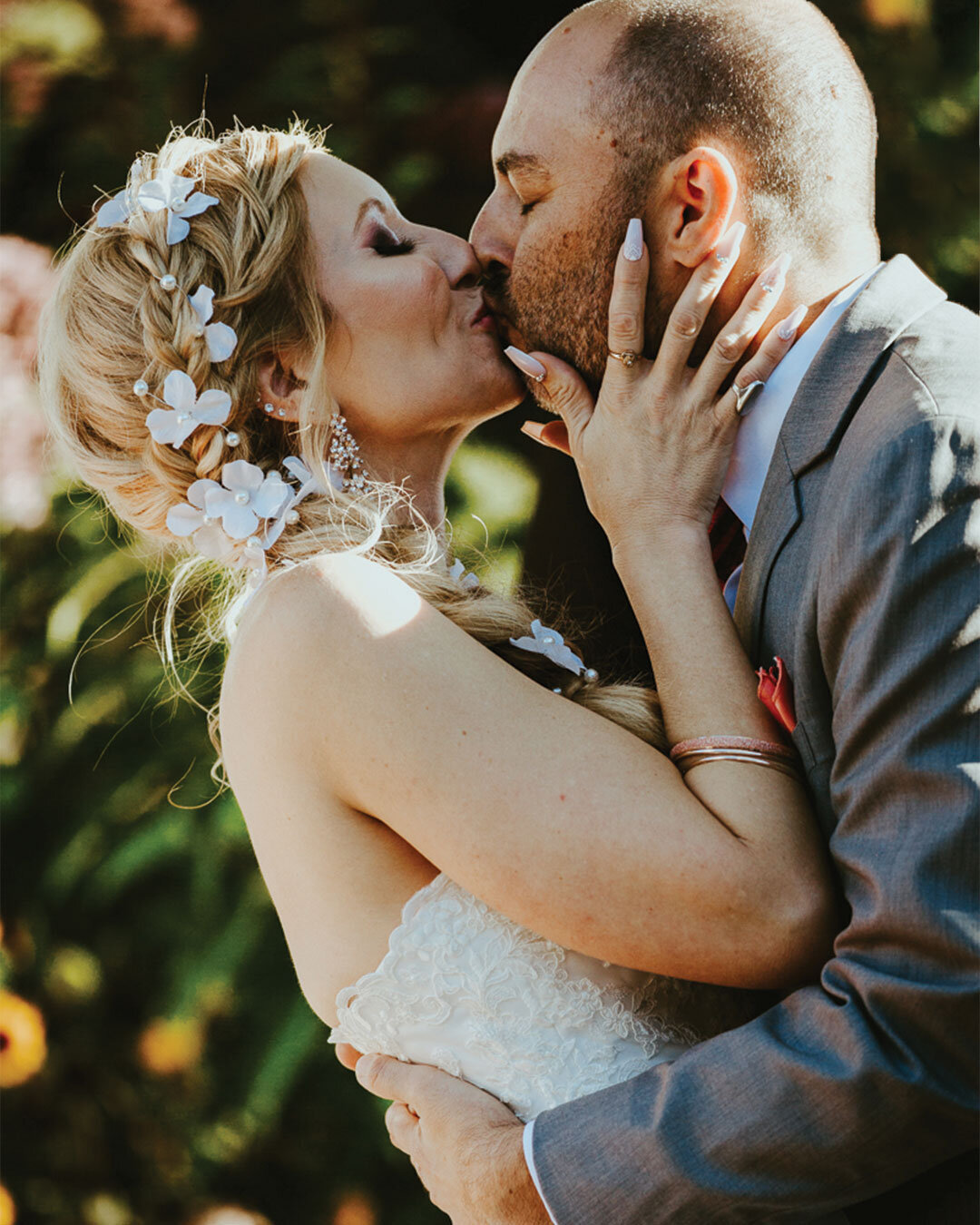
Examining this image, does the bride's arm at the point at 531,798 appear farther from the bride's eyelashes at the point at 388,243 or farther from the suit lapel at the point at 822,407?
the bride's eyelashes at the point at 388,243

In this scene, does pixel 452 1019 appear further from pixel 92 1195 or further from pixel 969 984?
pixel 92 1195

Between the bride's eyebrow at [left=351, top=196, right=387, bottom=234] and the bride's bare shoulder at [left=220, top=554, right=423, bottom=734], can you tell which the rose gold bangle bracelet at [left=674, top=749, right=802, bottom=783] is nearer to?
the bride's bare shoulder at [left=220, top=554, right=423, bottom=734]

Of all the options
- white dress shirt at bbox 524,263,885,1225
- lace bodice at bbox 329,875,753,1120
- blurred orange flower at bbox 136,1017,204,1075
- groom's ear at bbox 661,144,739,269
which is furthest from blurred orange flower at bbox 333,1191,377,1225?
groom's ear at bbox 661,144,739,269

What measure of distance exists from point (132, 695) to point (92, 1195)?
1.45 m

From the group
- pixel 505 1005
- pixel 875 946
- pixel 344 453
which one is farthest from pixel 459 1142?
pixel 344 453

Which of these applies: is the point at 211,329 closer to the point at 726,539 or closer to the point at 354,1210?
the point at 726,539

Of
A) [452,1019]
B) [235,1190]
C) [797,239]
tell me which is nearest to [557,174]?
[797,239]

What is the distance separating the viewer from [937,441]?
55.7 inches

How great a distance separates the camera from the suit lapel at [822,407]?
1638 millimetres

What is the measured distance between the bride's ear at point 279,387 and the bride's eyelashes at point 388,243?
29cm

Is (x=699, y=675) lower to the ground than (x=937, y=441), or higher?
lower

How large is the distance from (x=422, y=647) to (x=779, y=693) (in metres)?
0.50

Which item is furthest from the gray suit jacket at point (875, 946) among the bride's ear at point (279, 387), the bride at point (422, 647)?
the bride's ear at point (279, 387)

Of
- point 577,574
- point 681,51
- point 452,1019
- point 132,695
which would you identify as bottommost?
point 132,695
